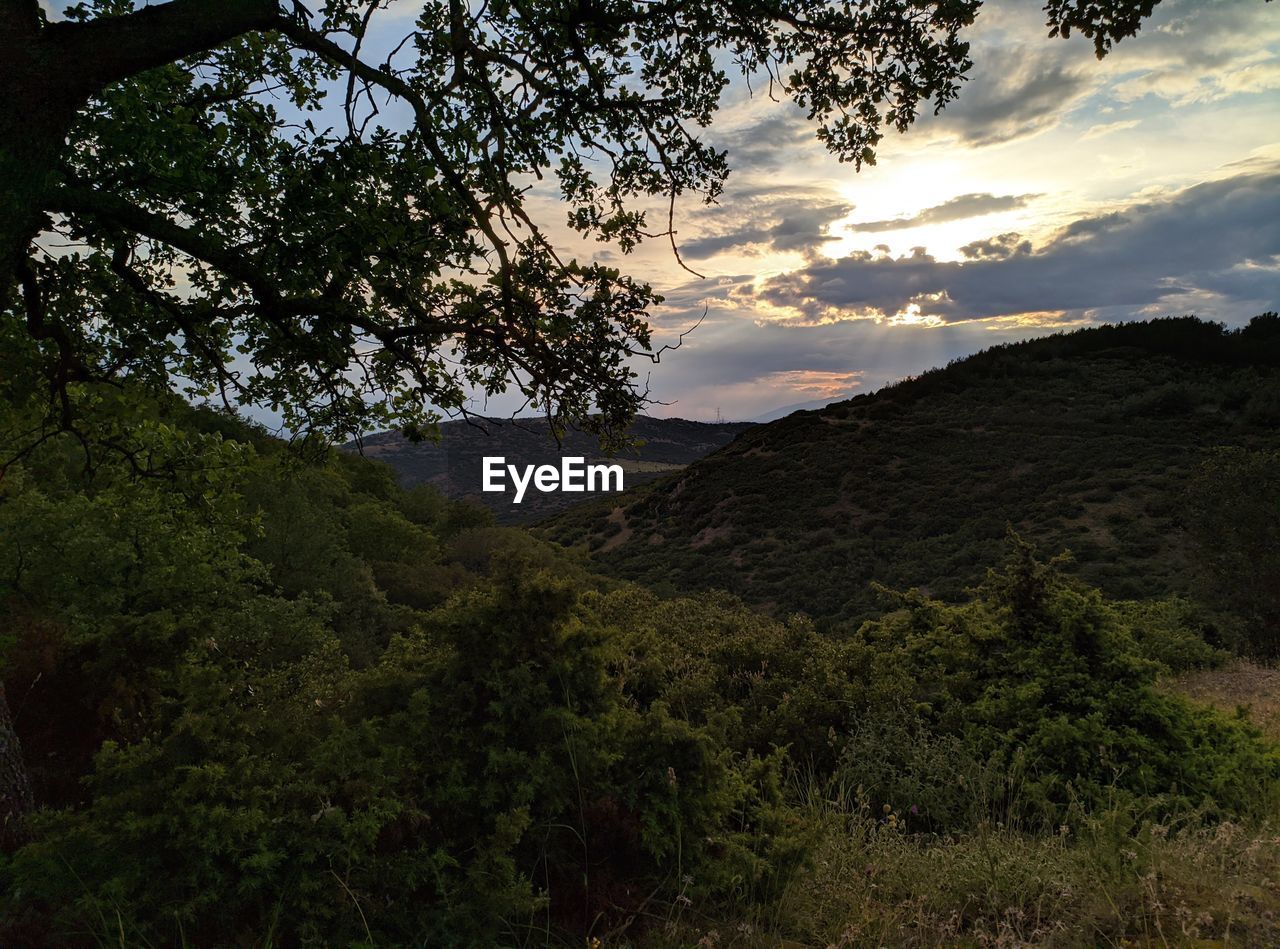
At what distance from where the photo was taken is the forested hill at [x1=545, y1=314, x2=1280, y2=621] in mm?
29234

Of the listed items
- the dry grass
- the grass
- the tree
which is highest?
the tree

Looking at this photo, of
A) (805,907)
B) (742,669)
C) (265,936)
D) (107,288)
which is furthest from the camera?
(742,669)

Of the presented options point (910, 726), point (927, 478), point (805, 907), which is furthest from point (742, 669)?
point (927, 478)

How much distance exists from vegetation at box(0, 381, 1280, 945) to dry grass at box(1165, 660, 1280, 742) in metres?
3.97

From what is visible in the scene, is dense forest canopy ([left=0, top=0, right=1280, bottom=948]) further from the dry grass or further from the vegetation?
the dry grass

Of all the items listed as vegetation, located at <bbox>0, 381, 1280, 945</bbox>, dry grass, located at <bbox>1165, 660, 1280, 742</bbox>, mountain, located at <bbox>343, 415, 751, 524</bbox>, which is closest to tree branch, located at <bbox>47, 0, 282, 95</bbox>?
vegetation, located at <bbox>0, 381, 1280, 945</bbox>

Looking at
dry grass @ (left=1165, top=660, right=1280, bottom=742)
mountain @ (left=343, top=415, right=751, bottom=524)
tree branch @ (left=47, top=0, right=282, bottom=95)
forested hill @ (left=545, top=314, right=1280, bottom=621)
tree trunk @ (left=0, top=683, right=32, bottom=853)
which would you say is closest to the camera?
tree branch @ (left=47, top=0, right=282, bottom=95)

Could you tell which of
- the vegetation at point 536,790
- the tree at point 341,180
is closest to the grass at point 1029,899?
the vegetation at point 536,790

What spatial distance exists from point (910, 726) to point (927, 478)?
1378 inches

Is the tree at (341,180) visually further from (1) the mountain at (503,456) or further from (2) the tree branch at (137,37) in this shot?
(1) the mountain at (503,456)

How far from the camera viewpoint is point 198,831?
3021mm

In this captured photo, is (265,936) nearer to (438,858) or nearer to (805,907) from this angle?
(438,858)

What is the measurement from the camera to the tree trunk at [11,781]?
4.40 metres

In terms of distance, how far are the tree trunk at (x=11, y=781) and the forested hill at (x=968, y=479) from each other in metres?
22.4
